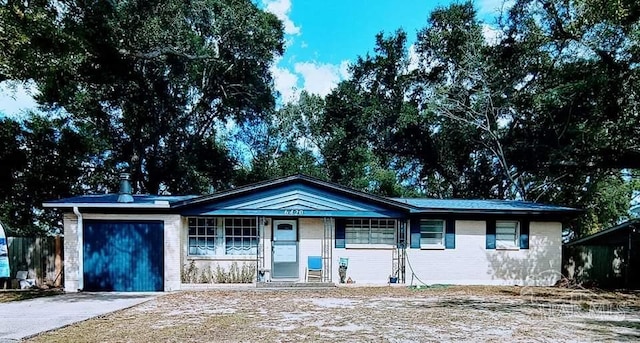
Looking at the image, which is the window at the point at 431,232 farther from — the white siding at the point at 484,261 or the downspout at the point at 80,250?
the downspout at the point at 80,250

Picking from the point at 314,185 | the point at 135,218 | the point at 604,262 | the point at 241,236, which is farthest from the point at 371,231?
the point at 604,262

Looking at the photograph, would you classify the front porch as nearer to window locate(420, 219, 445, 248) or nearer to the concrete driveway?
window locate(420, 219, 445, 248)

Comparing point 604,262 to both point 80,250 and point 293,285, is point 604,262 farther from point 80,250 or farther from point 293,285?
point 80,250

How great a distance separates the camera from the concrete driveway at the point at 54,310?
8.12m

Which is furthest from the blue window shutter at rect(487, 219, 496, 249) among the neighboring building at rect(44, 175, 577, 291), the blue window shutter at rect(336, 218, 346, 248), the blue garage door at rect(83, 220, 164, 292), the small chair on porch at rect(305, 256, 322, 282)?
the blue garage door at rect(83, 220, 164, 292)

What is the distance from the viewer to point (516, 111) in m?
23.3

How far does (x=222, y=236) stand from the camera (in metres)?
15.2

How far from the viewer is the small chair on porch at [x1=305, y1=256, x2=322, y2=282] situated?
1510 cm

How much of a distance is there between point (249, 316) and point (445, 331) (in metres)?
3.78

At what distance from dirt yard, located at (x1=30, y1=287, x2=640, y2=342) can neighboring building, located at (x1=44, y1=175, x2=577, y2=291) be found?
1.70m

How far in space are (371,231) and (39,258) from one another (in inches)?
414

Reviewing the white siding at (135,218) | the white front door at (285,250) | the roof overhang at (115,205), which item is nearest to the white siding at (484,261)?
the white front door at (285,250)

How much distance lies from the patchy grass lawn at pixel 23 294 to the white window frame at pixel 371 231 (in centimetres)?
858

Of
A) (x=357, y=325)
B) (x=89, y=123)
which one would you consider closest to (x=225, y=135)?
(x=89, y=123)
